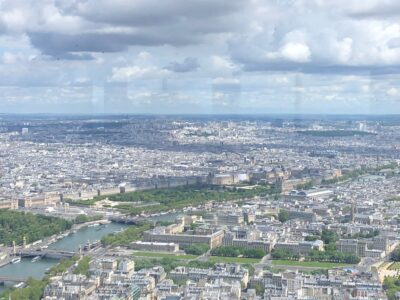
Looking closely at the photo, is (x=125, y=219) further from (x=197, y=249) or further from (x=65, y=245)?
(x=197, y=249)

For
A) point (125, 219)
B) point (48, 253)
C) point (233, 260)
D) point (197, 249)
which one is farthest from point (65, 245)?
point (233, 260)

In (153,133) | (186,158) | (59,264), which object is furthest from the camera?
(153,133)

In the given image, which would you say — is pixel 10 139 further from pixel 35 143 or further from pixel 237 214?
pixel 237 214

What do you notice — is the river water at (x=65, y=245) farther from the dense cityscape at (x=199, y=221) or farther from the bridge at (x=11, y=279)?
the bridge at (x=11, y=279)

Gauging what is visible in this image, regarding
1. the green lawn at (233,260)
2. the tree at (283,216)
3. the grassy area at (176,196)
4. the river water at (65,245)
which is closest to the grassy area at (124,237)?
the river water at (65,245)

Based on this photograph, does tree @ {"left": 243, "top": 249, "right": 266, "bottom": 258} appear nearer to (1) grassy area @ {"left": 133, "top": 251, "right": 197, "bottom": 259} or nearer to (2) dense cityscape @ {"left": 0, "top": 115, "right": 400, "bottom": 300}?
(2) dense cityscape @ {"left": 0, "top": 115, "right": 400, "bottom": 300}

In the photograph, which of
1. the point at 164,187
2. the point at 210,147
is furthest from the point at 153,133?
the point at 164,187

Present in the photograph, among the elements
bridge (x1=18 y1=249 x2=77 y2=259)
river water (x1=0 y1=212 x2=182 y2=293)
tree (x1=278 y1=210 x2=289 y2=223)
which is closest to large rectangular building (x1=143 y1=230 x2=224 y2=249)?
river water (x1=0 y1=212 x2=182 y2=293)
